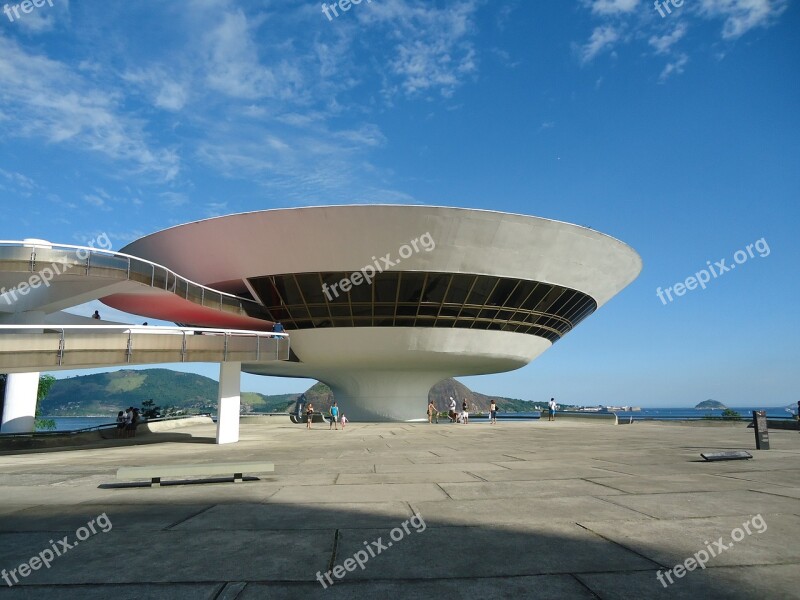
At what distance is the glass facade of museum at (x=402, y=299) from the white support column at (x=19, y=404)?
524 inches

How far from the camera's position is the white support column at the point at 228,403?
2181cm

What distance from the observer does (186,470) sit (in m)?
9.66

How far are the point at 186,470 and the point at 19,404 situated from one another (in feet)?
75.9

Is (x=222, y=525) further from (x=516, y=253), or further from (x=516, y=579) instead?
(x=516, y=253)

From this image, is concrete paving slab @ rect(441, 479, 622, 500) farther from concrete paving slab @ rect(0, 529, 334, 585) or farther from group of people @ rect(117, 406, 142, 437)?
group of people @ rect(117, 406, 142, 437)

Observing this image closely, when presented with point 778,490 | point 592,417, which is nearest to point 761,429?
point 778,490

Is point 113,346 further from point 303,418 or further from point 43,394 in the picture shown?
point 43,394

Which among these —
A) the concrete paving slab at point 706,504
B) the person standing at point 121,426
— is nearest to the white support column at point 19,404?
the person standing at point 121,426

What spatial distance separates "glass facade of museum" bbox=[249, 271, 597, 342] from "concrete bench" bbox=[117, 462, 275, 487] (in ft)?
74.6

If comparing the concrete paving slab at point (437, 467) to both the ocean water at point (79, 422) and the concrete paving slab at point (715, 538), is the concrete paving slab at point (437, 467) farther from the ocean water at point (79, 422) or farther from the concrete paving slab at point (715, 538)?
the ocean water at point (79, 422)

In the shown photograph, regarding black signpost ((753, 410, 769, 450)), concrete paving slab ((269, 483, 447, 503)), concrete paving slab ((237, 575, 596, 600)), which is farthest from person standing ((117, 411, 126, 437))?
black signpost ((753, 410, 769, 450))

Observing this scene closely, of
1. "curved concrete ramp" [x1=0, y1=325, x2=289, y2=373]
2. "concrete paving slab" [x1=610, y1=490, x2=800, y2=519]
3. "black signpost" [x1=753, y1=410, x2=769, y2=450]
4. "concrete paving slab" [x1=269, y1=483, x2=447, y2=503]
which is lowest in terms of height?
"concrete paving slab" [x1=269, y1=483, x2=447, y2=503]

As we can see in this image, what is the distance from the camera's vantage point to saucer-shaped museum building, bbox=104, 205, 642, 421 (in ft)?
102

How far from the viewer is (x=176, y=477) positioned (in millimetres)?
9883
